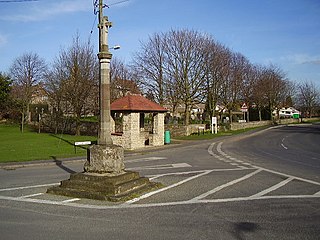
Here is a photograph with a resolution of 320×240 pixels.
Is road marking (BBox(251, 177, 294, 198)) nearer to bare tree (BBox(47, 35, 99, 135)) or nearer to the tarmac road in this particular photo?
the tarmac road

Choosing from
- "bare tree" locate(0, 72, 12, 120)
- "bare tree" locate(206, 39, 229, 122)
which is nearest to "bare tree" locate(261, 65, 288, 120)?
"bare tree" locate(206, 39, 229, 122)

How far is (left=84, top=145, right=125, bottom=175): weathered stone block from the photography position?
891 cm

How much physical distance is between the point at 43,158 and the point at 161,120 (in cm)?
1051

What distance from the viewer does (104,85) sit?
927 cm

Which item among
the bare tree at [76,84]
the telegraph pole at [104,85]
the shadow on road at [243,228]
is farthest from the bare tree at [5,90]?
the shadow on road at [243,228]

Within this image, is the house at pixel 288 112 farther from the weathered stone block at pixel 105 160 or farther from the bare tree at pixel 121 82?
the weathered stone block at pixel 105 160

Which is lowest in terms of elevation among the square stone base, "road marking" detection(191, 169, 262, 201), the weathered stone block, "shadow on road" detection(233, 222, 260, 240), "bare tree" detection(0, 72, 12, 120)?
"road marking" detection(191, 169, 262, 201)

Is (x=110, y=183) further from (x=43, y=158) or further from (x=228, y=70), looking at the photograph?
(x=228, y=70)

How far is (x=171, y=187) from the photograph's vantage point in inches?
374

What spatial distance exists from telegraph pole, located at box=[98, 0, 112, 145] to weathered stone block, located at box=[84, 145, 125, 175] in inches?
10.7

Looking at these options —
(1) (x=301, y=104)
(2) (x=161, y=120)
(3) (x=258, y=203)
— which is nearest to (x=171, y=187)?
(3) (x=258, y=203)

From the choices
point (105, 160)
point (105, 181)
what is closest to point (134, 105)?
point (105, 160)

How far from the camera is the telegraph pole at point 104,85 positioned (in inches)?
362

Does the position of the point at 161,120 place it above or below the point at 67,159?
above
